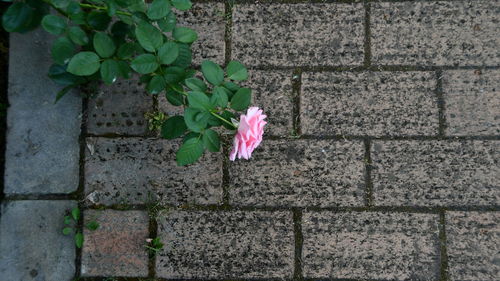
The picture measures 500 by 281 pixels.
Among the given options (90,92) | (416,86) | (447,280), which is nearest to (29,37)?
(90,92)

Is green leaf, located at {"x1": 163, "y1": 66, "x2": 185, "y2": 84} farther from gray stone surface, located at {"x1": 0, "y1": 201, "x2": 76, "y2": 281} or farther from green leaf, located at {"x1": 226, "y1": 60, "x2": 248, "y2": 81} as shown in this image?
gray stone surface, located at {"x1": 0, "y1": 201, "x2": 76, "y2": 281}

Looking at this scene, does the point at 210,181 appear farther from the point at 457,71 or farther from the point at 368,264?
the point at 457,71

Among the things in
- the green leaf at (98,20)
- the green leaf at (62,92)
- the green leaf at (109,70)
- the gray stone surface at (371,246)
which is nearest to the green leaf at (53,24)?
the green leaf at (98,20)

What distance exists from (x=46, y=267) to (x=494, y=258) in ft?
6.43

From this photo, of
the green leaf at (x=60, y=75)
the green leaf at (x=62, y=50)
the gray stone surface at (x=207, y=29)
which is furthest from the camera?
the gray stone surface at (x=207, y=29)

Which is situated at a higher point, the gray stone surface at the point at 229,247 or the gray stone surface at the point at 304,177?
the gray stone surface at the point at 304,177

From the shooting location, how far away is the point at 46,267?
230 centimetres

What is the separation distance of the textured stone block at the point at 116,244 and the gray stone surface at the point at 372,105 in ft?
2.84

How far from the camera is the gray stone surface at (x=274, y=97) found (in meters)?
2.35

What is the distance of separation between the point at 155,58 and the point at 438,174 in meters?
1.33

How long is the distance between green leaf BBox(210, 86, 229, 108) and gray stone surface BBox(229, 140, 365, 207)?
23.4 inches

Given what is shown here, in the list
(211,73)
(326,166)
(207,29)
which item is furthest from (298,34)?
(211,73)

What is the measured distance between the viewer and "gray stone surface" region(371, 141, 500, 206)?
2301 mm

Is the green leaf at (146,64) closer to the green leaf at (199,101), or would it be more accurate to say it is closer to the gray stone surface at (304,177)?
the green leaf at (199,101)
